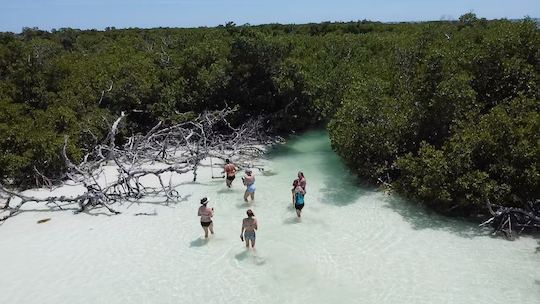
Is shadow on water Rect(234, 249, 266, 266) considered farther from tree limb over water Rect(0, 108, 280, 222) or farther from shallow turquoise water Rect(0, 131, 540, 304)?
tree limb over water Rect(0, 108, 280, 222)

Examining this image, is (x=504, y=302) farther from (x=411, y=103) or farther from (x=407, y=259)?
(x=411, y=103)

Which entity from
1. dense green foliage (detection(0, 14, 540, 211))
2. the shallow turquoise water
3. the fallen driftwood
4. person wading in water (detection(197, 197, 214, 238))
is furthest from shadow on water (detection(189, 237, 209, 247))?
the fallen driftwood

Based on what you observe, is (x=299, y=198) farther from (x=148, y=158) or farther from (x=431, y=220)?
(x=148, y=158)

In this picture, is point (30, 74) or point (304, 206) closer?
point (304, 206)

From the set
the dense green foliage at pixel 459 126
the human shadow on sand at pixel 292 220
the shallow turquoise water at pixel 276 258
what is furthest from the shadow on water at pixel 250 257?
the dense green foliage at pixel 459 126

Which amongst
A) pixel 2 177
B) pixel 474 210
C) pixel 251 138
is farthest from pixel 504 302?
pixel 2 177

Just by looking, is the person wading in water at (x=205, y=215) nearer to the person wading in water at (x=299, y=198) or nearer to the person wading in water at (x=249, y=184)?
the person wading in water at (x=249, y=184)
